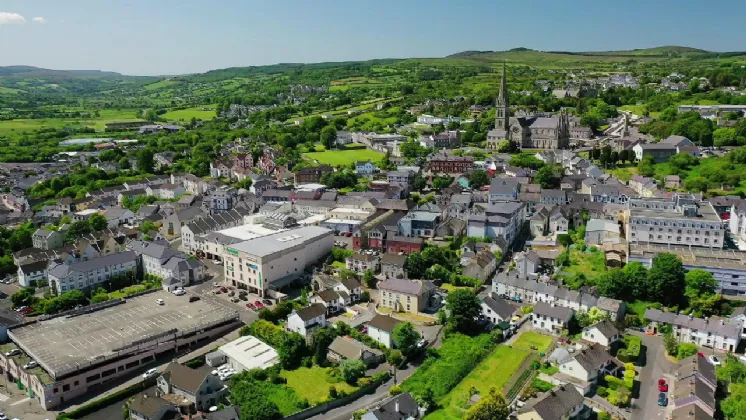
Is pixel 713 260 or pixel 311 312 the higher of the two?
pixel 713 260

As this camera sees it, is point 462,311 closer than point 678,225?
Yes

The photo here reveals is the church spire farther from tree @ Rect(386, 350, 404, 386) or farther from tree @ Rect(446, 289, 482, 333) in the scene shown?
tree @ Rect(386, 350, 404, 386)

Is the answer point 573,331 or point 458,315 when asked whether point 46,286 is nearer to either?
point 458,315

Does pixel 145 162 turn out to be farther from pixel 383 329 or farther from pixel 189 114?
pixel 189 114

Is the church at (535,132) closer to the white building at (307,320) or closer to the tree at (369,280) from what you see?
the tree at (369,280)

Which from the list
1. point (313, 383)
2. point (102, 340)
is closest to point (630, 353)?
point (313, 383)

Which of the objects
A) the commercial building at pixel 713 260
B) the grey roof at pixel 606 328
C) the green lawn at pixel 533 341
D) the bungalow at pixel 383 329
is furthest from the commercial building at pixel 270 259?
the commercial building at pixel 713 260

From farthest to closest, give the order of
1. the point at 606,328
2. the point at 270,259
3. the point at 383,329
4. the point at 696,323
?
the point at 270,259
the point at 383,329
the point at 696,323
the point at 606,328
